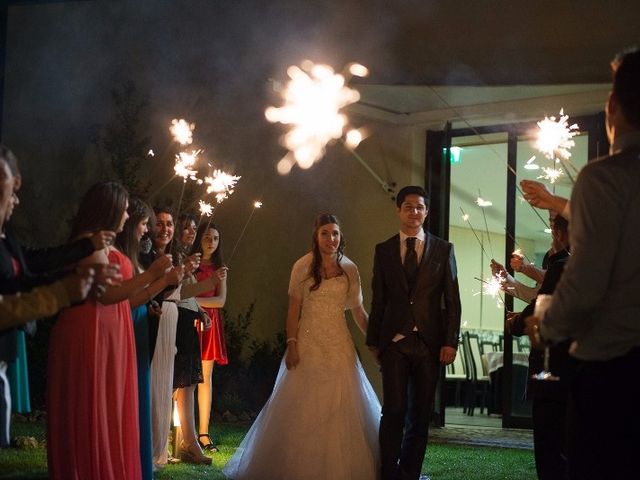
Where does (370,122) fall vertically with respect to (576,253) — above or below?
above

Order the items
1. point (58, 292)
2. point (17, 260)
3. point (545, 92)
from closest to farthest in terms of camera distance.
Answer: point (58, 292) → point (17, 260) → point (545, 92)

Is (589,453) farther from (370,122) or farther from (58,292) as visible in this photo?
(370,122)

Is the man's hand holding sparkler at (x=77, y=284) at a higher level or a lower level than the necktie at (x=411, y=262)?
lower

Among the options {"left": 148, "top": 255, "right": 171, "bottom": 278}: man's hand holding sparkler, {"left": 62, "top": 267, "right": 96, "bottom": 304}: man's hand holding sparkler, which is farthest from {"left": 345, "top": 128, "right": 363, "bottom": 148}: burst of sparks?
{"left": 62, "top": 267, "right": 96, "bottom": 304}: man's hand holding sparkler

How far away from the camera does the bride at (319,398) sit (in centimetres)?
636

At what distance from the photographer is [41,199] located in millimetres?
10742

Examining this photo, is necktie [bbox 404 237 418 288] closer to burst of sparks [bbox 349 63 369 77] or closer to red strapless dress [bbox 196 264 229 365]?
red strapless dress [bbox 196 264 229 365]

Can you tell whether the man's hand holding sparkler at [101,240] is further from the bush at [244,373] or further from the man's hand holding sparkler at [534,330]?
the bush at [244,373]

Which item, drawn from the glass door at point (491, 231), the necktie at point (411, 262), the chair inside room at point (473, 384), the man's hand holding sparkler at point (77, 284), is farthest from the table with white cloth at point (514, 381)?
the man's hand holding sparkler at point (77, 284)

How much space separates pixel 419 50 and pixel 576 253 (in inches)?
279

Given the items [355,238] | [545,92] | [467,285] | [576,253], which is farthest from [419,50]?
[467,285]

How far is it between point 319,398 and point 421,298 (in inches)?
42.1

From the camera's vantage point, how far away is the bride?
636cm

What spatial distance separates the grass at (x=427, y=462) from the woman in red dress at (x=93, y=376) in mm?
1625
